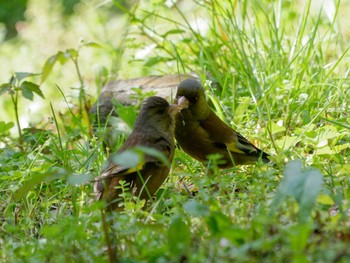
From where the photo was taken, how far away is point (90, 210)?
12.9 ft

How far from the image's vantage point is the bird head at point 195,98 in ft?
17.6

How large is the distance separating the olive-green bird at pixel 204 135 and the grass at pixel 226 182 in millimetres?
112

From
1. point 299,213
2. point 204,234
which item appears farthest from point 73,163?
point 299,213

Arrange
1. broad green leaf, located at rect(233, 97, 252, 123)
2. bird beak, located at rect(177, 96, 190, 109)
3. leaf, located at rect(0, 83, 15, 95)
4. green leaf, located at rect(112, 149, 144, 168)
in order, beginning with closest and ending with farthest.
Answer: green leaf, located at rect(112, 149, 144, 168), bird beak, located at rect(177, 96, 190, 109), broad green leaf, located at rect(233, 97, 252, 123), leaf, located at rect(0, 83, 15, 95)

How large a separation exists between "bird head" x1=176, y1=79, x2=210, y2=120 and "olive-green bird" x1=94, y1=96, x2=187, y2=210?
0.23ft

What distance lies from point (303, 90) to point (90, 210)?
2.25 m

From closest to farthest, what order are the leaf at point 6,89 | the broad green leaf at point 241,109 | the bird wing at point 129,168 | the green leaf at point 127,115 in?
the bird wing at point 129,168
the broad green leaf at point 241,109
the green leaf at point 127,115
the leaf at point 6,89

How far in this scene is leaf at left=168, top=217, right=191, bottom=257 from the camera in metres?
2.78

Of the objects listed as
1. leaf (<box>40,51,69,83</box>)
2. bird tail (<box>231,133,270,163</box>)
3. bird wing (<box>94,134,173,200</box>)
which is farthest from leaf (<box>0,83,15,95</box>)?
bird tail (<box>231,133,270,163</box>)

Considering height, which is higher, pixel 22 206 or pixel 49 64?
pixel 49 64

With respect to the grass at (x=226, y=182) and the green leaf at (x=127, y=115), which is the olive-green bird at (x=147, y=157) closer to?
the grass at (x=226, y=182)

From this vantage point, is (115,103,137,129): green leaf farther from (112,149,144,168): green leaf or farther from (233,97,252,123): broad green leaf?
(112,149,144,168): green leaf

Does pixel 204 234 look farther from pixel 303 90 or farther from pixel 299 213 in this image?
pixel 303 90

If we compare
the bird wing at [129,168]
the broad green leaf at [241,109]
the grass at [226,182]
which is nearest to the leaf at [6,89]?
the grass at [226,182]
